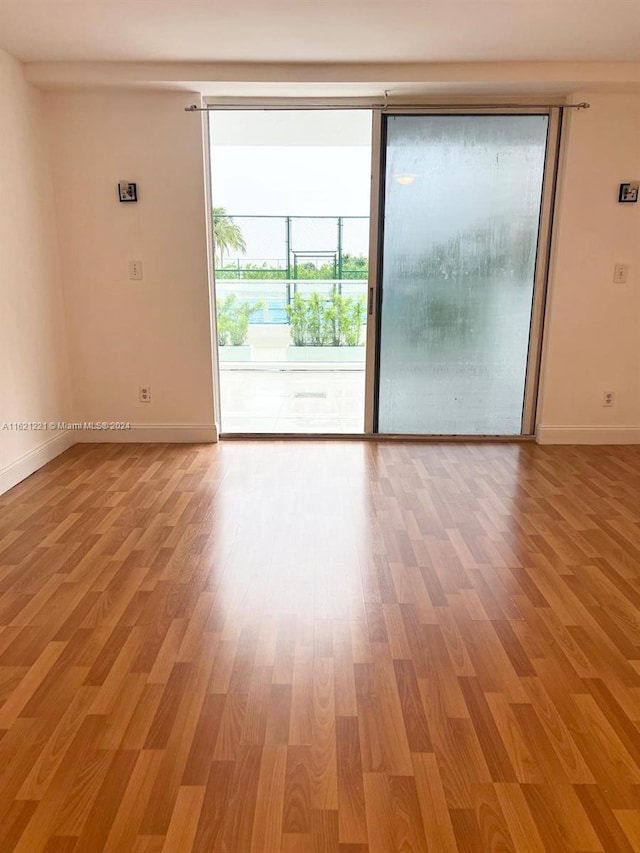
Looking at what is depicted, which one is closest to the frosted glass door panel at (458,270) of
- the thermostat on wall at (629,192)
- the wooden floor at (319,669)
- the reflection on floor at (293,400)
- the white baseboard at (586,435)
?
the white baseboard at (586,435)

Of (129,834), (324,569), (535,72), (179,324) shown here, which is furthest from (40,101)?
(129,834)

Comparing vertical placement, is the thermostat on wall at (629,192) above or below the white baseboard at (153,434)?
above

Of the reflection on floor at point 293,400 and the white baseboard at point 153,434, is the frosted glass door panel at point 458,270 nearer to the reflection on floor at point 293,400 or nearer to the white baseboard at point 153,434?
the reflection on floor at point 293,400

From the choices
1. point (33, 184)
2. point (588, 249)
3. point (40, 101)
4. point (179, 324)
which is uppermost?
point (40, 101)

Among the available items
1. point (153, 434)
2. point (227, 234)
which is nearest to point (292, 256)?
point (227, 234)

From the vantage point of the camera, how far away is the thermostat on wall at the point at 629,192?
3.90 metres

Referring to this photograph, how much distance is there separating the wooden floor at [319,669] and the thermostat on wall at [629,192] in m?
1.97

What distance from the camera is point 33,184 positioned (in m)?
3.69

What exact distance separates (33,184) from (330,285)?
3.99 m

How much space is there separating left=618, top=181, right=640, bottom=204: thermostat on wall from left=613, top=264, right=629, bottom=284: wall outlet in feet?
1.40

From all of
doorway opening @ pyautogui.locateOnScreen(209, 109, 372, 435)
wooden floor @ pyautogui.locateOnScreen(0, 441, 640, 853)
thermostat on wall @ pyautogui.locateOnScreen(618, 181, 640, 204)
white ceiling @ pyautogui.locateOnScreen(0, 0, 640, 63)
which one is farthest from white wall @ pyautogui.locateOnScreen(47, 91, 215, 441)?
thermostat on wall @ pyautogui.locateOnScreen(618, 181, 640, 204)

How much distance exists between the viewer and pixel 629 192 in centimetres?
390

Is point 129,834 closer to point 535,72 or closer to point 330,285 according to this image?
point 535,72

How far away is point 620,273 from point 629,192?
0.52 metres
